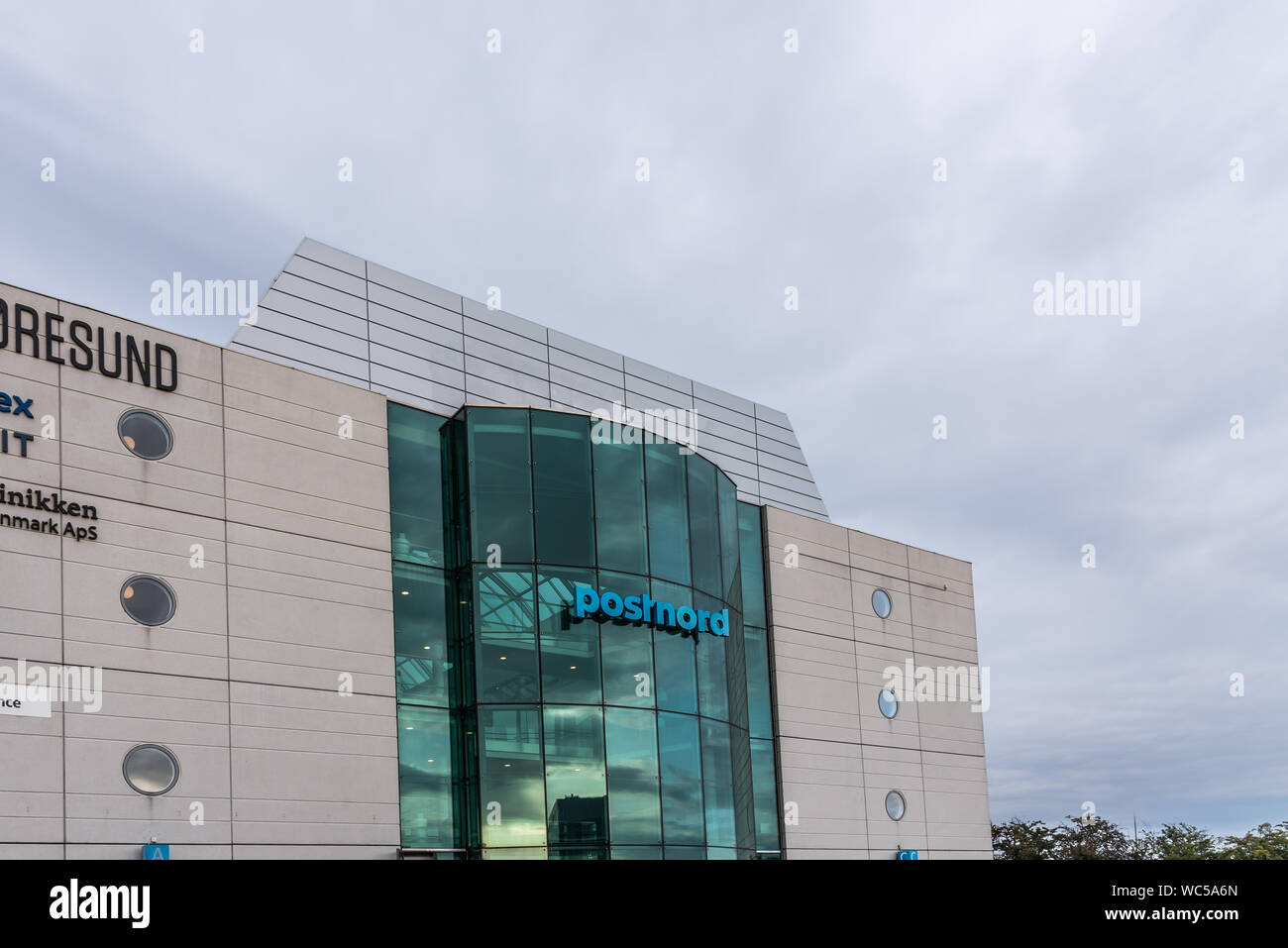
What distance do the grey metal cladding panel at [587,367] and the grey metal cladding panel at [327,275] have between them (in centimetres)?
530

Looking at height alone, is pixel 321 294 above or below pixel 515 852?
above

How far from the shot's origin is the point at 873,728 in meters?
32.9

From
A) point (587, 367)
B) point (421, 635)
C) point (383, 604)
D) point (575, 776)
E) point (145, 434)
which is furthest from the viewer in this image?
point (587, 367)

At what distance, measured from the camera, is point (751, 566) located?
31422mm

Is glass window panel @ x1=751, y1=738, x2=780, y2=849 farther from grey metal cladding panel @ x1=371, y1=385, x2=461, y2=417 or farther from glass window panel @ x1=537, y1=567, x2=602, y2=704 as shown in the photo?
grey metal cladding panel @ x1=371, y1=385, x2=461, y2=417

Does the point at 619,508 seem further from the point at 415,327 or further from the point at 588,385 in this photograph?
the point at 415,327

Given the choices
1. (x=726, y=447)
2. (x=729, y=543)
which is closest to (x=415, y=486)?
(x=729, y=543)

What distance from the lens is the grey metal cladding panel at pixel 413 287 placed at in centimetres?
2625

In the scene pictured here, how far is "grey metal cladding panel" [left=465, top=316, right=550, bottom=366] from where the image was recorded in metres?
27.5

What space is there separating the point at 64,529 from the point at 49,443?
144 centimetres

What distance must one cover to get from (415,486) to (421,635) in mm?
3087

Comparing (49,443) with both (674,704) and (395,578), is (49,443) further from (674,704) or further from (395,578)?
(674,704)

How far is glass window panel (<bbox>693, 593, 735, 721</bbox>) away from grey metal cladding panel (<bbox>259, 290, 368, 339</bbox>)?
375 inches

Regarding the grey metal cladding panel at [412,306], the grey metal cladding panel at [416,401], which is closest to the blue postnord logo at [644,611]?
the grey metal cladding panel at [416,401]
